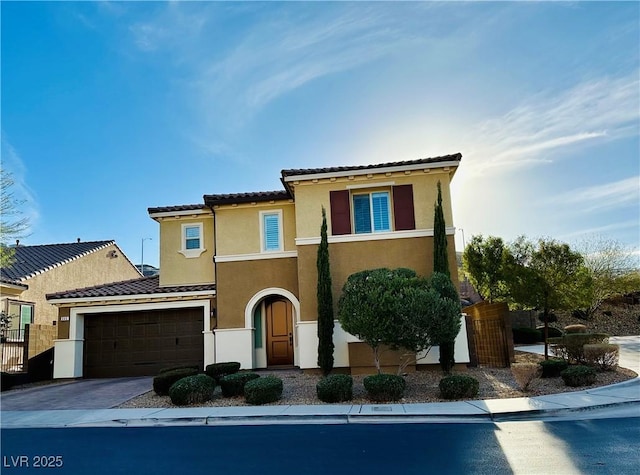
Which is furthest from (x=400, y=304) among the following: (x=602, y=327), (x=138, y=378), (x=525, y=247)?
(x=602, y=327)

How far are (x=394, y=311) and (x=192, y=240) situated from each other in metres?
9.84

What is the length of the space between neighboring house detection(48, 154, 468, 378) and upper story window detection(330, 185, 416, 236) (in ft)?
0.11

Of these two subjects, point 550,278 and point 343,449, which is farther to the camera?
point 550,278

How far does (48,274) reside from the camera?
24688mm

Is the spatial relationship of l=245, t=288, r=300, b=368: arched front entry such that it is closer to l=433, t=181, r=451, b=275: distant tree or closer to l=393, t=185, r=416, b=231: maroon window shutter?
l=393, t=185, r=416, b=231: maroon window shutter

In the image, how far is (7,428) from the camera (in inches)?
430

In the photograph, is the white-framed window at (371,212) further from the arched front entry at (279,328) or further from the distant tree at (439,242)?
the arched front entry at (279,328)

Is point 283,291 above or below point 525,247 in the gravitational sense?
below

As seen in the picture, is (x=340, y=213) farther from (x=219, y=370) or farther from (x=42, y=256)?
(x=42, y=256)

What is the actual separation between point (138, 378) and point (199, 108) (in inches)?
380

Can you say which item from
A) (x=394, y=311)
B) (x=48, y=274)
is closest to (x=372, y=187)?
(x=394, y=311)

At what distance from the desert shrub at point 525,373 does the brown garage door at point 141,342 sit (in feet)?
35.9

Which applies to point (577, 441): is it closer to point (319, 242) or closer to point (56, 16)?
point (319, 242)

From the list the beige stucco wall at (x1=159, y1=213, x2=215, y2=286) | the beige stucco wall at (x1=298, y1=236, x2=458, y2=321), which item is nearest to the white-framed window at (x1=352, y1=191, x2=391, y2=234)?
the beige stucco wall at (x1=298, y1=236, x2=458, y2=321)
